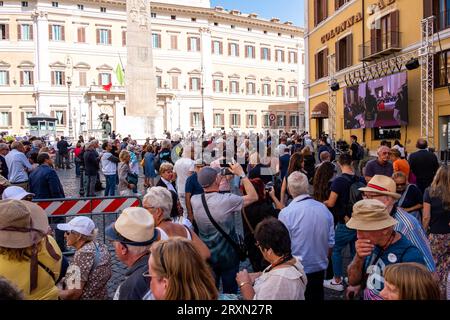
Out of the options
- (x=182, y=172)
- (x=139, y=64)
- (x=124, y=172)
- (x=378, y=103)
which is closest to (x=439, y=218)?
(x=182, y=172)

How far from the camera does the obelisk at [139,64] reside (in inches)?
864

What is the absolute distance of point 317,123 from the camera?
1116 inches

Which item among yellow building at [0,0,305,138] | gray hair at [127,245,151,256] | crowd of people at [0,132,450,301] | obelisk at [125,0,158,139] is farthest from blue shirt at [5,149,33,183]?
yellow building at [0,0,305,138]

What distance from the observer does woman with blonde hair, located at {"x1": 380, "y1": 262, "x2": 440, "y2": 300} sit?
207 cm

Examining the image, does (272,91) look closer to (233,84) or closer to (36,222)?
(233,84)

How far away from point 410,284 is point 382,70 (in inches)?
766

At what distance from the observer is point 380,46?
20406mm

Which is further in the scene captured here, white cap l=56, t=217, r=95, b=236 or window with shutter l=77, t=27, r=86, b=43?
window with shutter l=77, t=27, r=86, b=43

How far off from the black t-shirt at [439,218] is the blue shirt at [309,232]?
1.20 m

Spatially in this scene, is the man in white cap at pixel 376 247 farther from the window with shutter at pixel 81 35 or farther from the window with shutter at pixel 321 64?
the window with shutter at pixel 81 35

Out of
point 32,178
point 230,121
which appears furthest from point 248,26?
point 32,178

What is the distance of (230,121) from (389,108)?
37.8 meters

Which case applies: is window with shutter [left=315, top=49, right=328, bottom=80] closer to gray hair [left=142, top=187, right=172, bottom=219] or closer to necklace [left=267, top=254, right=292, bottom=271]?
gray hair [left=142, top=187, right=172, bottom=219]

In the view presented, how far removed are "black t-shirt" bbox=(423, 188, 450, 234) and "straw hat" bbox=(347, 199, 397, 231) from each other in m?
1.77
